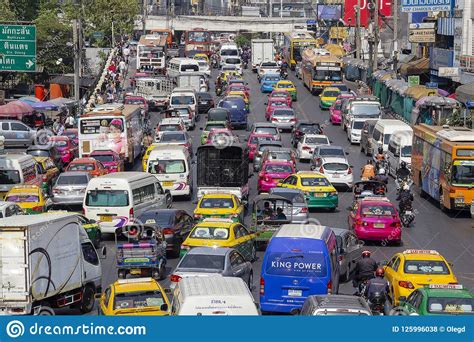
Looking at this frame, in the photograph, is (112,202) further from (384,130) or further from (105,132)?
(384,130)

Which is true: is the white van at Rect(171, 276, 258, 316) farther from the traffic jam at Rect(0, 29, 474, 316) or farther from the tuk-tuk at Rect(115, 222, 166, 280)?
the tuk-tuk at Rect(115, 222, 166, 280)

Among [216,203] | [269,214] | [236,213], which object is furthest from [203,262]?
[216,203]

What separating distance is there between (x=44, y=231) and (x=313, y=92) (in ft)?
185

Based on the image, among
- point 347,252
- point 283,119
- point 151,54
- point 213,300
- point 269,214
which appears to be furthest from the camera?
point 151,54

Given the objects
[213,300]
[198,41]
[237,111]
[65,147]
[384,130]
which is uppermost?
[198,41]

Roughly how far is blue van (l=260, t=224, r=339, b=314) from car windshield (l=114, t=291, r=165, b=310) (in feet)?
10.2

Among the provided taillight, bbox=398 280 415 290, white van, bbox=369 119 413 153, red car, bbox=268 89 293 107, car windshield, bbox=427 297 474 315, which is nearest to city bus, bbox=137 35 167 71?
red car, bbox=268 89 293 107

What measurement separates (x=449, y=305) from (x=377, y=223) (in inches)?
504

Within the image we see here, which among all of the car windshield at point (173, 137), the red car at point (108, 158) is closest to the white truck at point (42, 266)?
the red car at point (108, 158)

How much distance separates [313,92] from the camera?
77.9 m

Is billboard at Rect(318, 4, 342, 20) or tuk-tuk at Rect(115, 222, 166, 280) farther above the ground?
billboard at Rect(318, 4, 342, 20)

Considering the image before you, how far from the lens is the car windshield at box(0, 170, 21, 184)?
131ft

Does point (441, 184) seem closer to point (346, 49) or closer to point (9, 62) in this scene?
point (9, 62)

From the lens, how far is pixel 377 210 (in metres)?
33.4
